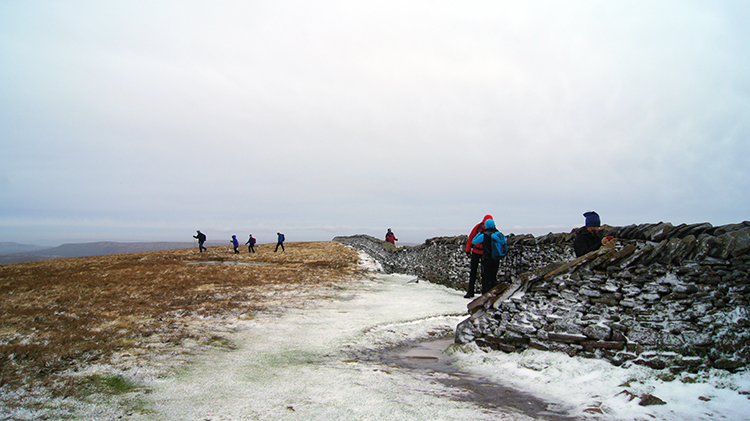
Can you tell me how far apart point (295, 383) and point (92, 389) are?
2.40 m

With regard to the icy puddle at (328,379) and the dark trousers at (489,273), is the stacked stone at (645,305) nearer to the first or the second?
the icy puddle at (328,379)

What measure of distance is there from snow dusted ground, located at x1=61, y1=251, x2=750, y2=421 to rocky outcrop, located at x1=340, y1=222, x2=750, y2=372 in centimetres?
24

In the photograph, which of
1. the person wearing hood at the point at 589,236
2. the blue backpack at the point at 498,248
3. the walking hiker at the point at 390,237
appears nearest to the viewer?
the person wearing hood at the point at 589,236

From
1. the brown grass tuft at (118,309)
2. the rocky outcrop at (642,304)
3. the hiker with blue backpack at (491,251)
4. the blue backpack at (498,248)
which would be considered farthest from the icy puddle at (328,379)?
the blue backpack at (498,248)

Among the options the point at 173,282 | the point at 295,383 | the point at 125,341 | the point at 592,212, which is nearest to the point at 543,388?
the point at 295,383

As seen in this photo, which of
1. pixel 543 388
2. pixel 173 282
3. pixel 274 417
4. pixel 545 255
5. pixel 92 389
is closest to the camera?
pixel 274 417

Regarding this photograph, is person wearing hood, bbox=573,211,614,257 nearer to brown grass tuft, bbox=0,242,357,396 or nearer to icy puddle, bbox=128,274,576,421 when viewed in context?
icy puddle, bbox=128,274,576,421

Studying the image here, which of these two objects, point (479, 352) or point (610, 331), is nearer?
point (610, 331)

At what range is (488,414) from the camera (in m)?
3.73

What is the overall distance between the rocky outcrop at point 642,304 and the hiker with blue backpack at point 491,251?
3093mm

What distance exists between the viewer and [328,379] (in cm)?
475

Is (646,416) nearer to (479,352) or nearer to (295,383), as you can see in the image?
(479,352)

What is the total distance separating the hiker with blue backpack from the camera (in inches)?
372

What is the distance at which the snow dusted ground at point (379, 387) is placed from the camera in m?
3.72
